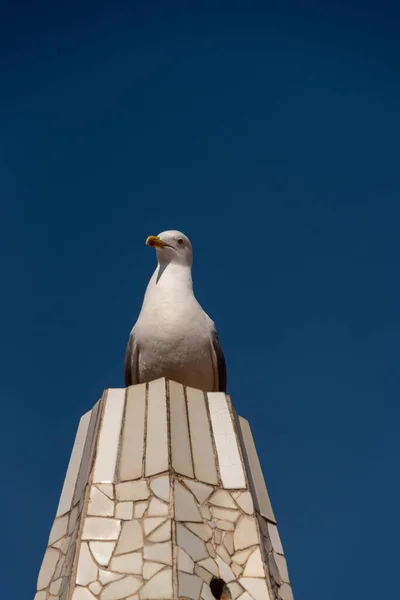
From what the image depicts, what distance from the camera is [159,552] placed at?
22.5 ft

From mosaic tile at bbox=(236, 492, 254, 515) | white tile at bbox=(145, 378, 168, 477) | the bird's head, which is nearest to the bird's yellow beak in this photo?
the bird's head

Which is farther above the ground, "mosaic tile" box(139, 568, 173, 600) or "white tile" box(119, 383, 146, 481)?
"white tile" box(119, 383, 146, 481)

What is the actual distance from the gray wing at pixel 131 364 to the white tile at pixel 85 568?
95.6 inches

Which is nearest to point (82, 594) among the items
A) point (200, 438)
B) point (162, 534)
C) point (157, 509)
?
point (162, 534)

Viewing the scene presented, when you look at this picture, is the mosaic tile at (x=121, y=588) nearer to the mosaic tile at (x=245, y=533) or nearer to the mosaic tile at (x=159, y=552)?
the mosaic tile at (x=159, y=552)

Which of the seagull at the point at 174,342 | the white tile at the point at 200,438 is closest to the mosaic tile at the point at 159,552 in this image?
the white tile at the point at 200,438

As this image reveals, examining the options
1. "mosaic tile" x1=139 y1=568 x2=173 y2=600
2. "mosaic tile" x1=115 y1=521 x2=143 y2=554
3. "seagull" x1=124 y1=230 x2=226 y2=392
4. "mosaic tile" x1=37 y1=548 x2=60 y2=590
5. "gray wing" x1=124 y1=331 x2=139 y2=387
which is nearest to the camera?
"mosaic tile" x1=139 y1=568 x2=173 y2=600

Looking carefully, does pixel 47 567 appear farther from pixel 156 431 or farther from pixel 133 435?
pixel 156 431

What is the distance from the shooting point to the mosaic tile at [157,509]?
7156mm

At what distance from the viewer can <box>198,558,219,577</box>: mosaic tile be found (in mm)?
6982

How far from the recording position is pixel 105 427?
8.05m

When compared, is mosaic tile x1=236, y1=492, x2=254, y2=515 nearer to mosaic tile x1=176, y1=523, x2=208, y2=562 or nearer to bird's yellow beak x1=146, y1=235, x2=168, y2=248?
mosaic tile x1=176, y1=523, x2=208, y2=562

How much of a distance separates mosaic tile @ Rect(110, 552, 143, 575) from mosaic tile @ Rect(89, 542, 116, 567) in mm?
63

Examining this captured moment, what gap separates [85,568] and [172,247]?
4202 millimetres
